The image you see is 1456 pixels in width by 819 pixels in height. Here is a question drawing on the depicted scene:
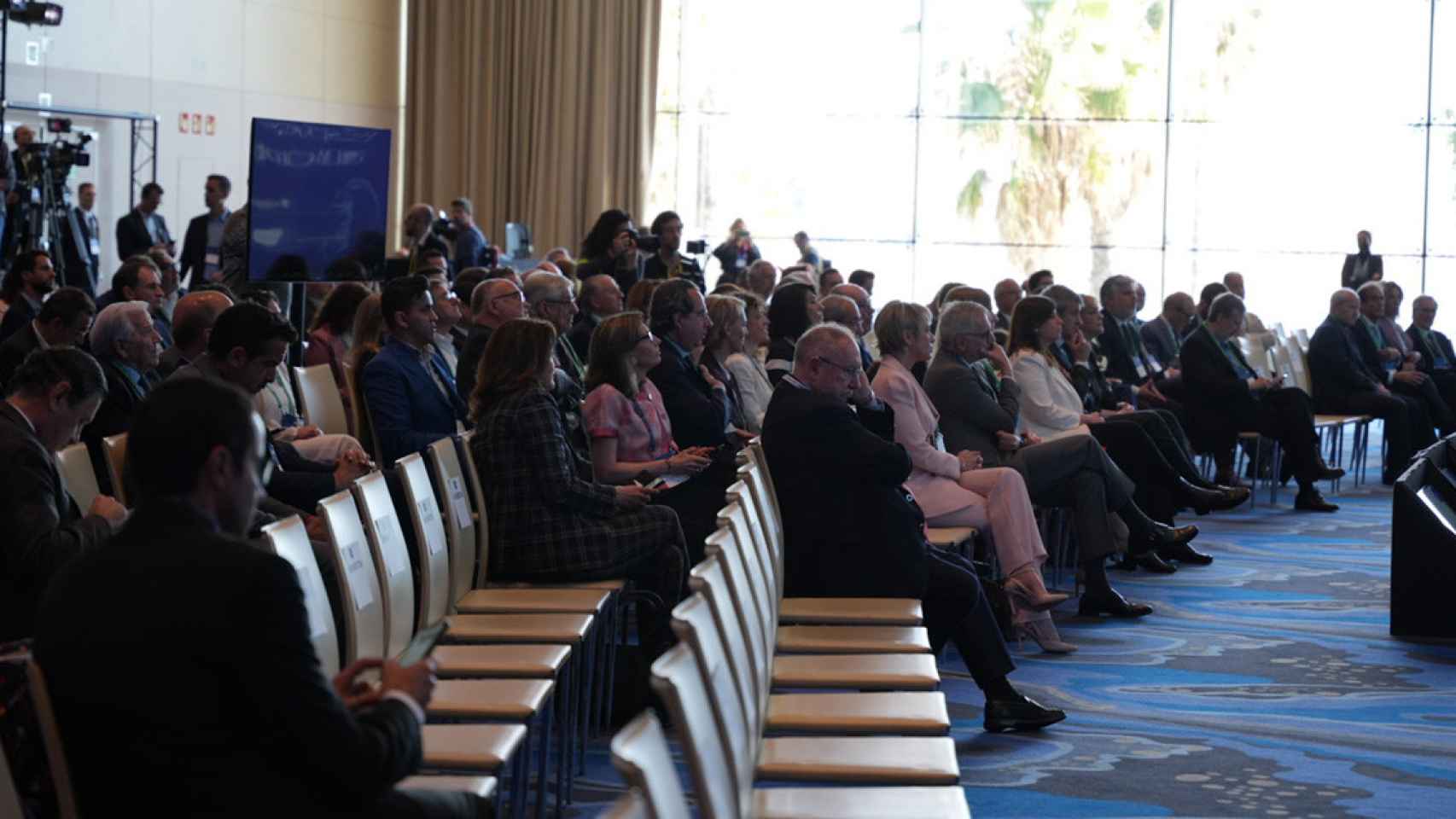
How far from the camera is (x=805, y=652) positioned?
4.43 m

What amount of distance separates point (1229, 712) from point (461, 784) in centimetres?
338

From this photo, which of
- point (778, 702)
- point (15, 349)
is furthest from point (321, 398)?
point (778, 702)

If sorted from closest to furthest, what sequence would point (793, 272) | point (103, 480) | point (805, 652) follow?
point (805, 652) → point (103, 480) → point (793, 272)

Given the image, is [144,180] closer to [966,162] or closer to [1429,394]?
[966,162]

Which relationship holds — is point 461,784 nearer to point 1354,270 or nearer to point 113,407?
point 113,407

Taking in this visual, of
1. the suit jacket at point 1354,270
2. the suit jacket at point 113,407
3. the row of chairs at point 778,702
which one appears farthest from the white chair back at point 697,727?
the suit jacket at point 1354,270

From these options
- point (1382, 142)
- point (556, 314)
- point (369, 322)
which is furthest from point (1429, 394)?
point (369, 322)

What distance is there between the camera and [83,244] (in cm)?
1213

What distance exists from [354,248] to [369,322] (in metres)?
1.83

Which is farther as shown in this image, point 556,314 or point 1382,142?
point 1382,142

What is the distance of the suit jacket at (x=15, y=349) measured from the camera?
19.4 feet

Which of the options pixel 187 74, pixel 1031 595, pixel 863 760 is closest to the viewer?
pixel 863 760

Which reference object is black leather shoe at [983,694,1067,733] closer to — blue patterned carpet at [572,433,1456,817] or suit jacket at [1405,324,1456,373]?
blue patterned carpet at [572,433,1456,817]

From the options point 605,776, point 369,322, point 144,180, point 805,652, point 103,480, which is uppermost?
point 144,180
